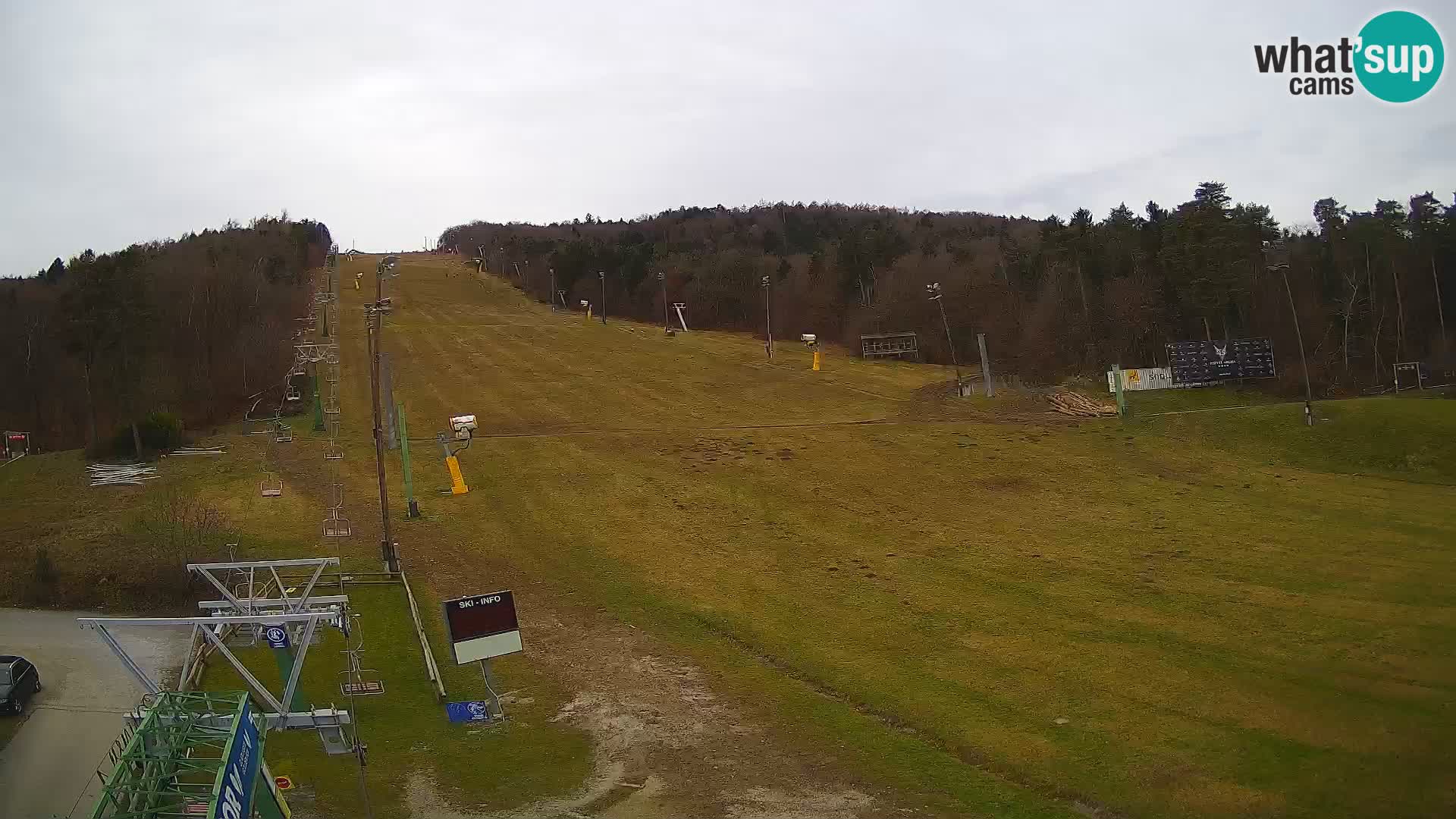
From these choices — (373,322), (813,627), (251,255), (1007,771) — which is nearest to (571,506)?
(373,322)

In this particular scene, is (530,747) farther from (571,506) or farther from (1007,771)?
(571,506)

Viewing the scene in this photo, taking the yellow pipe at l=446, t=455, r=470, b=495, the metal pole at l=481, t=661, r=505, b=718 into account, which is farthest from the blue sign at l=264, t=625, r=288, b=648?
the yellow pipe at l=446, t=455, r=470, b=495

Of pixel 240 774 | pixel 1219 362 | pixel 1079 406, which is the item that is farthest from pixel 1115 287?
pixel 240 774

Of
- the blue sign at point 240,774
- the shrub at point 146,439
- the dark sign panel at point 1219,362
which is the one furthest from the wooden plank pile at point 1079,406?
the shrub at point 146,439

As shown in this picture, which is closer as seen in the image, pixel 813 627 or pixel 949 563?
pixel 813 627

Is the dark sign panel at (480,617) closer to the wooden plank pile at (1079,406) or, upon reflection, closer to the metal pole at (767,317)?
the wooden plank pile at (1079,406)

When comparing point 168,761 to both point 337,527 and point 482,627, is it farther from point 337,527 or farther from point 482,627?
point 337,527

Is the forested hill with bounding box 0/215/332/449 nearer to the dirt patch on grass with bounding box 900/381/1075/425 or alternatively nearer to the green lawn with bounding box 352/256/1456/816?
the green lawn with bounding box 352/256/1456/816
